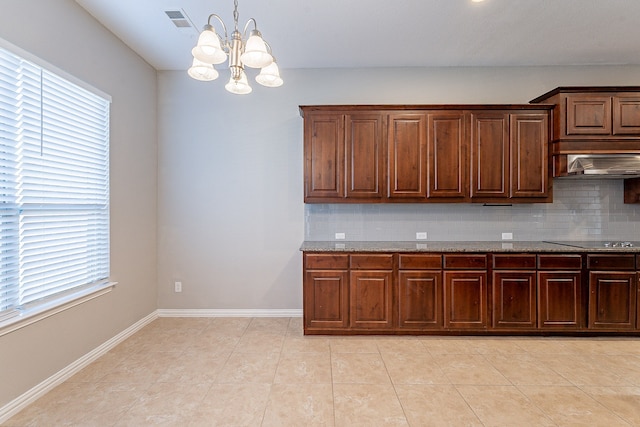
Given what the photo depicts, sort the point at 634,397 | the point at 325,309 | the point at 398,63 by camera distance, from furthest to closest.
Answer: the point at 398,63 < the point at 325,309 < the point at 634,397

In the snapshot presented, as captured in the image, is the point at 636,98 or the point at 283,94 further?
the point at 283,94

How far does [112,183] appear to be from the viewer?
326 cm

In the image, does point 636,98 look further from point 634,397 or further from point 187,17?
point 187,17

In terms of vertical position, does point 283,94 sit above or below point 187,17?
below

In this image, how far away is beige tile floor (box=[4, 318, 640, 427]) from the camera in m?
2.15

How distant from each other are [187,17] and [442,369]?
372 cm

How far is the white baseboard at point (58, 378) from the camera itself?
216cm

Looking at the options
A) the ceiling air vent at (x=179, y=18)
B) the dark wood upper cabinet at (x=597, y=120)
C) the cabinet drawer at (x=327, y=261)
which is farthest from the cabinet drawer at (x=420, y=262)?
the ceiling air vent at (x=179, y=18)

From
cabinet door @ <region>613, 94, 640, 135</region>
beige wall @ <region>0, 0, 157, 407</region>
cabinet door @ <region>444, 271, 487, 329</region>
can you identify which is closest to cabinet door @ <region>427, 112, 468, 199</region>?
cabinet door @ <region>444, 271, 487, 329</region>

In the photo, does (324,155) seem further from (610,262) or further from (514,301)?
(610,262)

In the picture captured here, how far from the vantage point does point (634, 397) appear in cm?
236

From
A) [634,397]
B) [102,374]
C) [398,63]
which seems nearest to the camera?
[634,397]

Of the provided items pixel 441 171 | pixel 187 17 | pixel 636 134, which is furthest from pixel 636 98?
pixel 187 17

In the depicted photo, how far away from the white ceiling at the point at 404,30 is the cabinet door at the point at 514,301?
7.77ft
